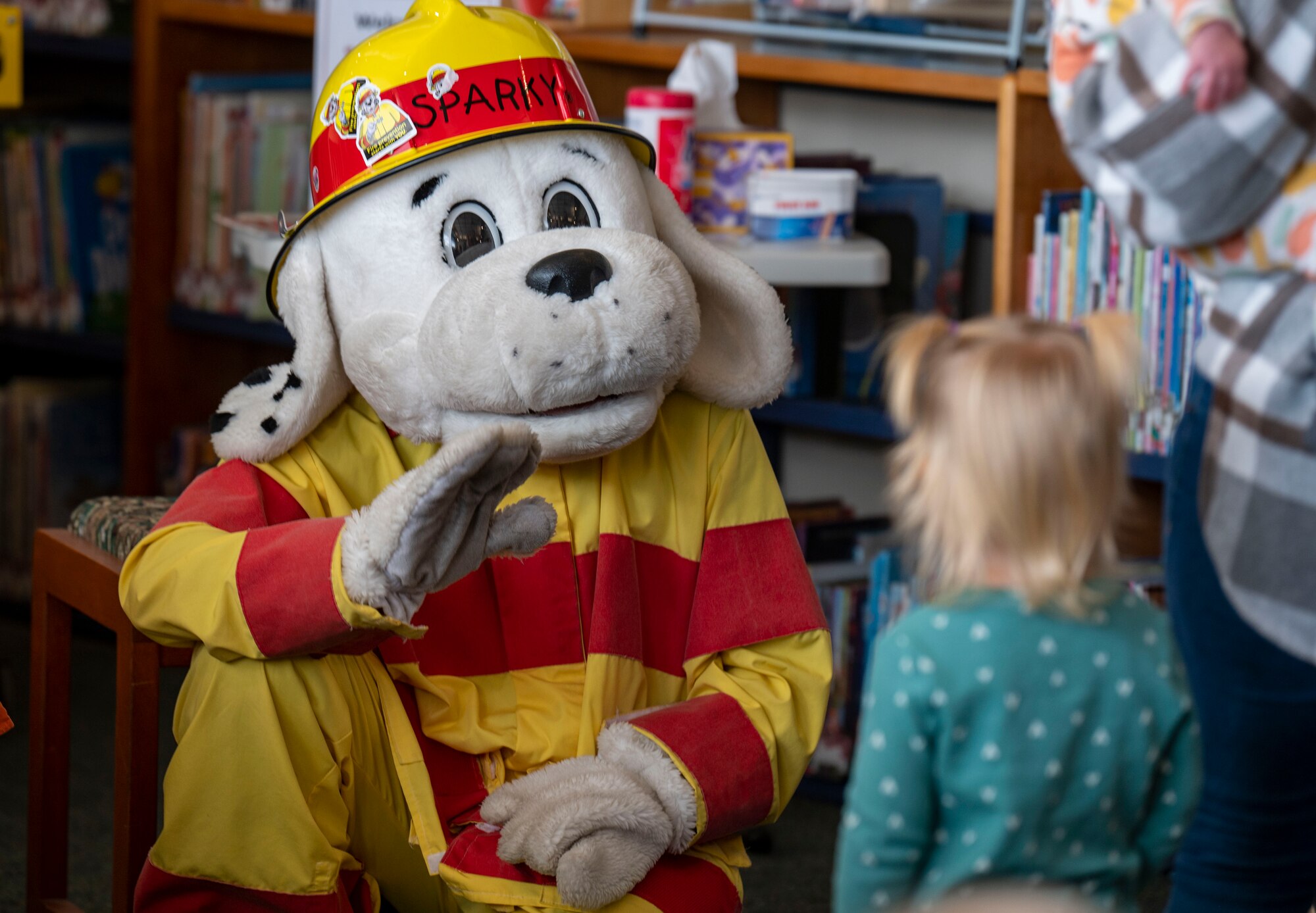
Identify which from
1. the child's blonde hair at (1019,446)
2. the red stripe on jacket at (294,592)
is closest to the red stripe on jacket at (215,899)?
the red stripe on jacket at (294,592)

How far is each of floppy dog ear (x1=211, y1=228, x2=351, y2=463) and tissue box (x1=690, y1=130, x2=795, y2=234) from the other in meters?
0.74

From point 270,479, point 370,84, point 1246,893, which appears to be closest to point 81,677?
point 270,479

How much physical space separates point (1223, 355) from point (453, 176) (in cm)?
58

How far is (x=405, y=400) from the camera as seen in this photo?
3.84 feet

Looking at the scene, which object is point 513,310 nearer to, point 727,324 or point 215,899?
point 727,324

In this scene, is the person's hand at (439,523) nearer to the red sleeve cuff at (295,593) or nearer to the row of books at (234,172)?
the red sleeve cuff at (295,593)

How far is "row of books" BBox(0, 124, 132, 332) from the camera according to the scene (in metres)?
2.66

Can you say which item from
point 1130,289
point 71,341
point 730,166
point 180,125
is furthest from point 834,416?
point 71,341

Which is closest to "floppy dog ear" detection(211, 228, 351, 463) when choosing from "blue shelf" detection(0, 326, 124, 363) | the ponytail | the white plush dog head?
the white plush dog head

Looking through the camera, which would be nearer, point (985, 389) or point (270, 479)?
point (985, 389)

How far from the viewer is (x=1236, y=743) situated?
2.86 ft

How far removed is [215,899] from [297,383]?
1.26 feet

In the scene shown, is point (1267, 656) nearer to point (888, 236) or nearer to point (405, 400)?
point (405, 400)

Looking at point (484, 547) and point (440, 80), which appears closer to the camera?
point (484, 547)
